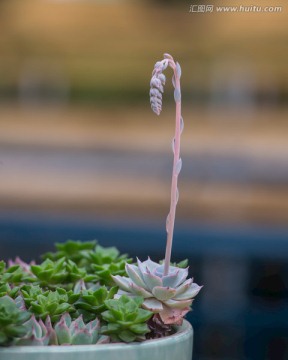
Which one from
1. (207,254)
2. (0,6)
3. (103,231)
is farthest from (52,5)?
(207,254)

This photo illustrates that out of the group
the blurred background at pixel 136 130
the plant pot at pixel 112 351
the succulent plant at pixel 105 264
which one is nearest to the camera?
the plant pot at pixel 112 351

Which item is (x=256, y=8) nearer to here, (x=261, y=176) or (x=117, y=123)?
(x=261, y=176)

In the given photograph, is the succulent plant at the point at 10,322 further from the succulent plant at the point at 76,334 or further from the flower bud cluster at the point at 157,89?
the flower bud cluster at the point at 157,89

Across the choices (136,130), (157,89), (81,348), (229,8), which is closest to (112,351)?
(81,348)

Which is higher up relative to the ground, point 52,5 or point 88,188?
point 52,5

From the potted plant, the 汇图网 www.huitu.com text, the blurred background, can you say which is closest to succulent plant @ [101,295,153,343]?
the potted plant

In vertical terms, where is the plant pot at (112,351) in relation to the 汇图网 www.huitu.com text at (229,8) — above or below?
below

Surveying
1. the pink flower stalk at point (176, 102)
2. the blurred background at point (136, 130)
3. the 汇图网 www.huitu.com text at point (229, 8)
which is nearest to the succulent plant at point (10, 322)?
the pink flower stalk at point (176, 102)
